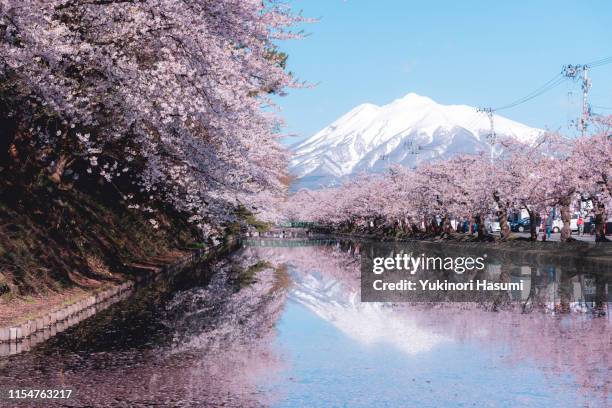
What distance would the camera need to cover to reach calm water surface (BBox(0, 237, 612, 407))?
9656 millimetres

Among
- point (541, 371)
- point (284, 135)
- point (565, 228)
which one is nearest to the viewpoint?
point (541, 371)

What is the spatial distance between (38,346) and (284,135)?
52.7 m

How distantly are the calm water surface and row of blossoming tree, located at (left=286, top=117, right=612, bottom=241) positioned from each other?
65.7 feet

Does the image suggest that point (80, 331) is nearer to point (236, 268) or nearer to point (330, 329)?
point (330, 329)

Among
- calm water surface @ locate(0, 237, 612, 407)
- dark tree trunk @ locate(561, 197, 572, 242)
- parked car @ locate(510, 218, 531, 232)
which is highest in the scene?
parked car @ locate(510, 218, 531, 232)

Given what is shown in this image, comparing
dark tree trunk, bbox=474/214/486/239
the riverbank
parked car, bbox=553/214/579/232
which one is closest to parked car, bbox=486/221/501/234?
parked car, bbox=553/214/579/232

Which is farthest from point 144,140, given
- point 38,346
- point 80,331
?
point 38,346

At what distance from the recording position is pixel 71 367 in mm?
11648

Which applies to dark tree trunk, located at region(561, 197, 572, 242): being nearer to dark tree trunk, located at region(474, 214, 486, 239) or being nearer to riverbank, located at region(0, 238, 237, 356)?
dark tree trunk, located at region(474, 214, 486, 239)

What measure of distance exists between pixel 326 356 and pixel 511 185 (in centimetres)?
4422

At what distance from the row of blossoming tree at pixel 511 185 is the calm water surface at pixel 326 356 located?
20030mm

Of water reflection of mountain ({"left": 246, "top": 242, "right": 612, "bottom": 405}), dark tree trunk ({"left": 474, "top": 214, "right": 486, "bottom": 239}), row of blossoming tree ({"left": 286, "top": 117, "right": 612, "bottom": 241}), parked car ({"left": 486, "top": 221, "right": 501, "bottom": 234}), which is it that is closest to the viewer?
water reflection of mountain ({"left": 246, "top": 242, "right": 612, "bottom": 405})

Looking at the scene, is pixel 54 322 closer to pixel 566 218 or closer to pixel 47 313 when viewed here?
pixel 47 313

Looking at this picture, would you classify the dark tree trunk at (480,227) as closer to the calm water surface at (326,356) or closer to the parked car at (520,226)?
the parked car at (520,226)
